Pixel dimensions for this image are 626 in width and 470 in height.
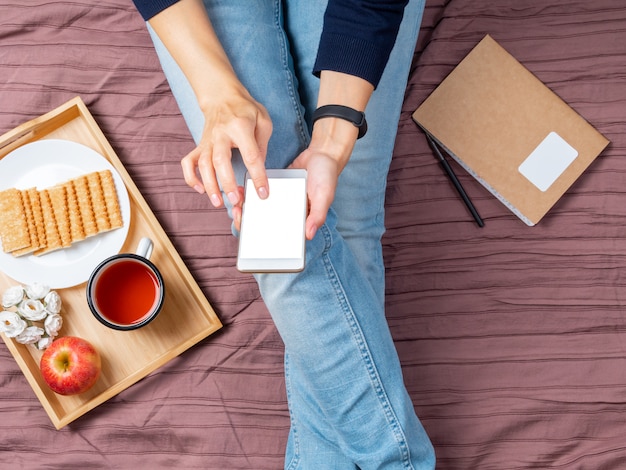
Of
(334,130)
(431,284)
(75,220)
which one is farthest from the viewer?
(431,284)

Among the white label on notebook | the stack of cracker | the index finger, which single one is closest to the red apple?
the stack of cracker

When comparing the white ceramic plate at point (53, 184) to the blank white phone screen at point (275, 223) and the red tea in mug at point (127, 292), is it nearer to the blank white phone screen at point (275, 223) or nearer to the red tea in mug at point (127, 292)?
the red tea in mug at point (127, 292)

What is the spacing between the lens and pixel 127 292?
836 millimetres

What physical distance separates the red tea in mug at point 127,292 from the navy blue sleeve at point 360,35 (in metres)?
0.40

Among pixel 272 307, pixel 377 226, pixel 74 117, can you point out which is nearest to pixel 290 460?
pixel 272 307

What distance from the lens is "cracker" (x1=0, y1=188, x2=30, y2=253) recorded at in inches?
32.6

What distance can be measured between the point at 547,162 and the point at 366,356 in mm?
467

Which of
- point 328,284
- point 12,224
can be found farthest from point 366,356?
point 12,224

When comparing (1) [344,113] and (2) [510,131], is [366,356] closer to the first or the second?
(1) [344,113]

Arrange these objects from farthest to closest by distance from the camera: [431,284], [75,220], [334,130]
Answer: [431,284] < [75,220] < [334,130]

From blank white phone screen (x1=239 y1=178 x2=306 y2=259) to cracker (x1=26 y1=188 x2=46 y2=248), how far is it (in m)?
0.38

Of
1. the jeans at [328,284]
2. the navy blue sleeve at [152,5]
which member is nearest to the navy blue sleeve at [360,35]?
the jeans at [328,284]

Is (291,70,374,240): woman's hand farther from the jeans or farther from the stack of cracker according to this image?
the stack of cracker

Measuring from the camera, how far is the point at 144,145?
0.96 m
